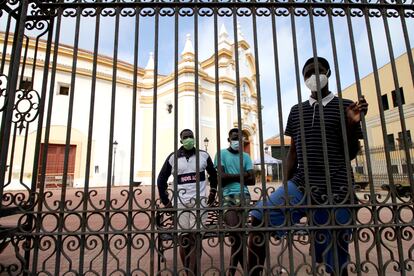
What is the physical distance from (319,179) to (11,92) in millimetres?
2916

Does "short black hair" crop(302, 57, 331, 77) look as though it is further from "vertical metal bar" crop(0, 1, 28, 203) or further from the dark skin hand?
"vertical metal bar" crop(0, 1, 28, 203)

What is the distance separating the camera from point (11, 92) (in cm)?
238

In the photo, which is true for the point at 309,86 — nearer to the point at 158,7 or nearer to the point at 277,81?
the point at 277,81

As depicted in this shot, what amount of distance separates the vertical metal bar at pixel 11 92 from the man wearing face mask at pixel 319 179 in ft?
7.19

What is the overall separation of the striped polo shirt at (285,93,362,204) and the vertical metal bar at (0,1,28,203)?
2.58m

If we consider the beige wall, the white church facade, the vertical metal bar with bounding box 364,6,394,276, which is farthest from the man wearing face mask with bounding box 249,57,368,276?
the beige wall

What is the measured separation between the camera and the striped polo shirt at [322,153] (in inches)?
98.9

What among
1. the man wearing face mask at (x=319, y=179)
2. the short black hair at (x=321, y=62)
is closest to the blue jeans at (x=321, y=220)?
the man wearing face mask at (x=319, y=179)

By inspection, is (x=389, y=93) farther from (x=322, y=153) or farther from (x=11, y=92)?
(x=11, y=92)

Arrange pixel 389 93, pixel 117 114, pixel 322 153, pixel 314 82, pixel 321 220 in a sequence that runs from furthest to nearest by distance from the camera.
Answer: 1. pixel 389 93
2. pixel 117 114
3. pixel 314 82
4. pixel 322 153
5. pixel 321 220

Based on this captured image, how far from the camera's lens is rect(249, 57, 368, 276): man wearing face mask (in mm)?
2299

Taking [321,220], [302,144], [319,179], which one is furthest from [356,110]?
[321,220]

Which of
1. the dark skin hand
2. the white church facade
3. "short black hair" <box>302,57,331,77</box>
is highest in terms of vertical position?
the white church facade

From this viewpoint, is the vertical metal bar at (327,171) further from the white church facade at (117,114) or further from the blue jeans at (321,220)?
the white church facade at (117,114)
